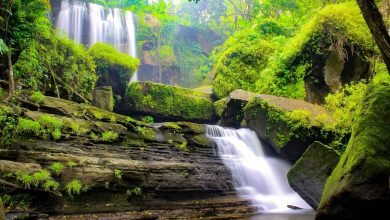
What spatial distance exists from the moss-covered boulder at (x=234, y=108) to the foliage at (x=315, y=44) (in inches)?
49.0

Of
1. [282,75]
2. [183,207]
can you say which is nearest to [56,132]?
[183,207]

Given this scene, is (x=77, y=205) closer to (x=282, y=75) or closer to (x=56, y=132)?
(x=56, y=132)

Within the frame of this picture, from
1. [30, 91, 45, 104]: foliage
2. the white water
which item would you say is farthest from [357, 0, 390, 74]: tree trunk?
[30, 91, 45, 104]: foliage

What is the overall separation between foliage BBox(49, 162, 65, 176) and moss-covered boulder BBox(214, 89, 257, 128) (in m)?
7.92

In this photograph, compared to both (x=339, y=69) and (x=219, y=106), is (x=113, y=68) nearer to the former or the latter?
(x=219, y=106)

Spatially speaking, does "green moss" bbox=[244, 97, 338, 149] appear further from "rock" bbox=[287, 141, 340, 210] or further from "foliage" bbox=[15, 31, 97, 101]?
"foliage" bbox=[15, 31, 97, 101]

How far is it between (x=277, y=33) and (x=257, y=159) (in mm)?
9981

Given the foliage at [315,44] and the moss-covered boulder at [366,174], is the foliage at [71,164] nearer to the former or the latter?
the moss-covered boulder at [366,174]

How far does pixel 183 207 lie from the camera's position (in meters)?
7.48

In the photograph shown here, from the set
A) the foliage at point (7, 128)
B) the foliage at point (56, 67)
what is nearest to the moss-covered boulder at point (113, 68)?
the foliage at point (56, 67)

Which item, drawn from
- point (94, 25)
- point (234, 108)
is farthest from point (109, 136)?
point (94, 25)

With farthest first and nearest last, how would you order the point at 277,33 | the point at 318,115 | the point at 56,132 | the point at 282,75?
the point at 277,33 → the point at 282,75 → the point at 318,115 → the point at 56,132

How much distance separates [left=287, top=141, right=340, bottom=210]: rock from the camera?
6.98m

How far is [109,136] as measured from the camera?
27.1ft
